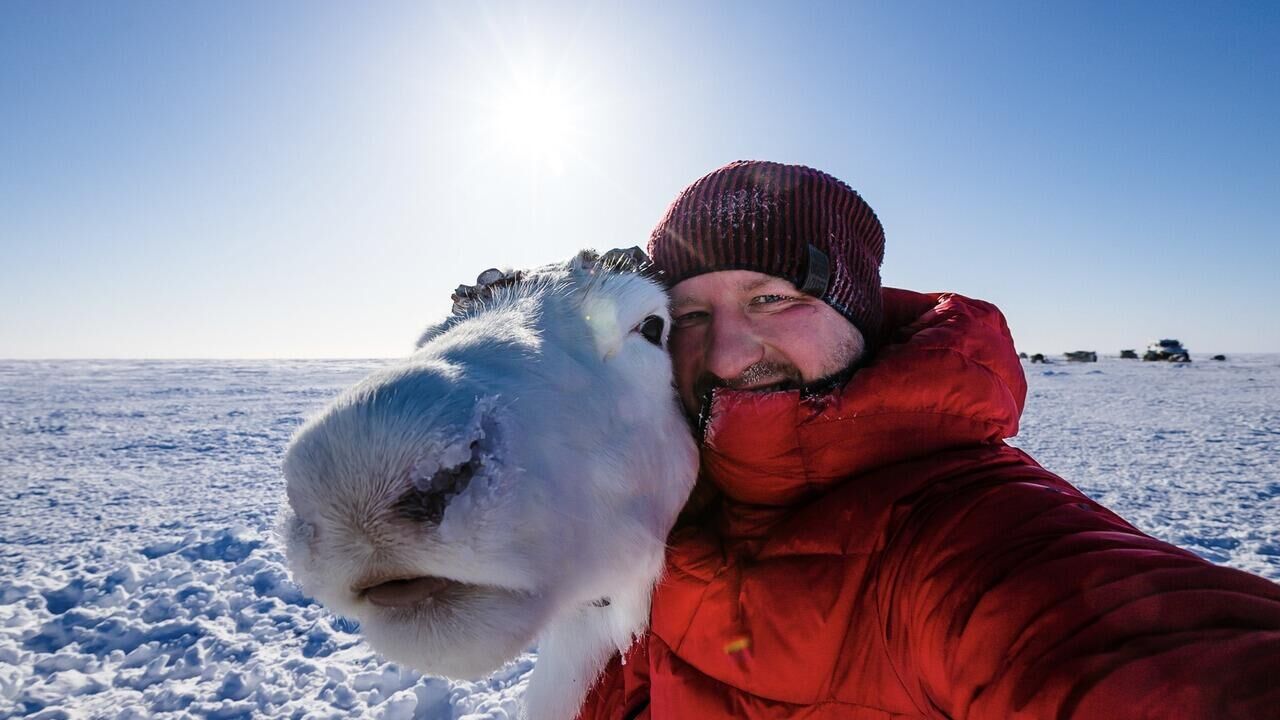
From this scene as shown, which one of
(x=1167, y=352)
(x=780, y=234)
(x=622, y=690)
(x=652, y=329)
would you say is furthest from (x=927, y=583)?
(x=1167, y=352)

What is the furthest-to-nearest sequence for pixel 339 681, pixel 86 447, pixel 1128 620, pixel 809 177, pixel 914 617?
pixel 86 447
pixel 339 681
pixel 809 177
pixel 914 617
pixel 1128 620

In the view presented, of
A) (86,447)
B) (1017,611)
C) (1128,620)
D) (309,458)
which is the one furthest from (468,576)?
(86,447)

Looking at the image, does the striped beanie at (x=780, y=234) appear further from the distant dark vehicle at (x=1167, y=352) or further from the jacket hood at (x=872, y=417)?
the distant dark vehicle at (x=1167, y=352)

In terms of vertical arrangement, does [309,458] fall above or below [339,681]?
above

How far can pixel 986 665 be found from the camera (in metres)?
1.11

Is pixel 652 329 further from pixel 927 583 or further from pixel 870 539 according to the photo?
pixel 927 583

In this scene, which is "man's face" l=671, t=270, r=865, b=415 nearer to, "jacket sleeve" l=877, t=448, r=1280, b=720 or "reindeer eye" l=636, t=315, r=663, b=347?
"reindeer eye" l=636, t=315, r=663, b=347

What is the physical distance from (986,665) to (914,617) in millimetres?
229

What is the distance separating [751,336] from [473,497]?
4.35 ft

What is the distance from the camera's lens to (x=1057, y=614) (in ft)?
3.43

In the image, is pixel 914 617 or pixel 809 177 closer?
pixel 914 617

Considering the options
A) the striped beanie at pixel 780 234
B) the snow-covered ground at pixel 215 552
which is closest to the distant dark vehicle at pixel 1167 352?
the snow-covered ground at pixel 215 552

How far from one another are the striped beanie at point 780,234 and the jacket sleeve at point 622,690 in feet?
4.81

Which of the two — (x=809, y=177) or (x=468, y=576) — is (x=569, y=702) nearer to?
(x=468, y=576)
